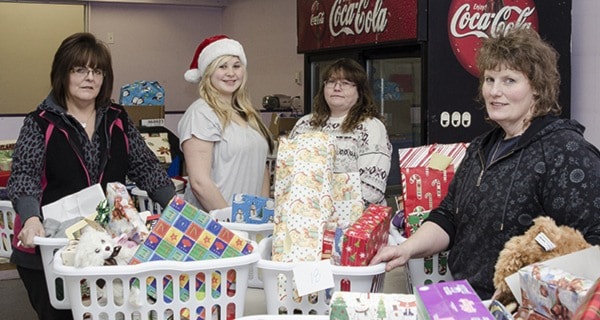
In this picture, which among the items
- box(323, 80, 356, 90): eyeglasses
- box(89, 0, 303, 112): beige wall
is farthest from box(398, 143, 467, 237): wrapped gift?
box(89, 0, 303, 112): beige wall

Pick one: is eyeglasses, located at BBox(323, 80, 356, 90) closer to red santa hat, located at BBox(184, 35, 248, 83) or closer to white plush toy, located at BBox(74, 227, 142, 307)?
red santa hat, located at BBox(184, 35, 248, 83)

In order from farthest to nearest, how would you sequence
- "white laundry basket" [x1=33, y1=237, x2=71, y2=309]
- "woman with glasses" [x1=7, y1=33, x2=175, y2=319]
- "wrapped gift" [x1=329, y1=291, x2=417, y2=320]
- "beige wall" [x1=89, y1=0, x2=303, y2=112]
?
1. "beige wall" [x1=89, y1=0, x2=303, y2=112]
2. "woman with glasses" [x1=7, y1=33, x2=175, y2=319]
3. "white laundry basket" [x1=33, y1=237, x2=71, y2=309]
4. "wrapped gift" [x1=329, y1=291, x2=417, y2=320]

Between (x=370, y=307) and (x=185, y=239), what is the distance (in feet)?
2.12

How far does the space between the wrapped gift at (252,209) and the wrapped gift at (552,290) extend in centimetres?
118

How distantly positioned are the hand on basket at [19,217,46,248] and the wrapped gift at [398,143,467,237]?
1.11 metres

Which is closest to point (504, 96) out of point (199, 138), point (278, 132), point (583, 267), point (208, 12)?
point (583, 267)

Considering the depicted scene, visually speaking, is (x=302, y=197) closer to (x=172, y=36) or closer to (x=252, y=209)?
(x=252, y=209)

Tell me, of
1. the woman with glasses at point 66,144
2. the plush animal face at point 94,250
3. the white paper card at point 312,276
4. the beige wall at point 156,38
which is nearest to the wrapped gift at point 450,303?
the white paper card at point 312,276

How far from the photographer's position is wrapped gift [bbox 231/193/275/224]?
2309mm

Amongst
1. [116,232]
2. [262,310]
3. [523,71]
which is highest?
[523,71]

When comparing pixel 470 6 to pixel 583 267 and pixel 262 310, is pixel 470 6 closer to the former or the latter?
pixel 262 310

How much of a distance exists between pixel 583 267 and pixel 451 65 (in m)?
2.55

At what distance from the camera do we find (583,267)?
1.27 metres

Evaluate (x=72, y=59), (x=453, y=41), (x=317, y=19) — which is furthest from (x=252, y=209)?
(x=317, y=19)
